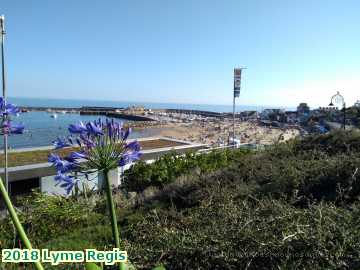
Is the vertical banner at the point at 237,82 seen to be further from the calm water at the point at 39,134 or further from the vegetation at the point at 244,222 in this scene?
the vegetation at the point at 244,222

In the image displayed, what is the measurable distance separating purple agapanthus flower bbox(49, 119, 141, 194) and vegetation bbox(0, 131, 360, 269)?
1.45m

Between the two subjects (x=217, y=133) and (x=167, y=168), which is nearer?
(x=167, y=168)

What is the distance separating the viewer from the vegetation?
8.94 ft

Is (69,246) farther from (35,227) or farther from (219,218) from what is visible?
(219,218)

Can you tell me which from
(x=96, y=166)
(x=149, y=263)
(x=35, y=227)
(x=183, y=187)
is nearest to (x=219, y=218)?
(x=149, y=263)

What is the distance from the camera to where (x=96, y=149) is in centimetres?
187

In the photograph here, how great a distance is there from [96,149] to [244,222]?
1856 millimetres

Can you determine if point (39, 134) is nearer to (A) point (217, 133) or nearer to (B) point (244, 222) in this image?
(A) point (217, 133)

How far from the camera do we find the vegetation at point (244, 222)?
2725 mm

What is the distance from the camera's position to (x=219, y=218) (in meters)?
3.77

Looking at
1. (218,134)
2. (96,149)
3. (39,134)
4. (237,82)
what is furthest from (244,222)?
(218,134)

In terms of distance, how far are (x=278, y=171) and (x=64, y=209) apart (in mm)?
4437

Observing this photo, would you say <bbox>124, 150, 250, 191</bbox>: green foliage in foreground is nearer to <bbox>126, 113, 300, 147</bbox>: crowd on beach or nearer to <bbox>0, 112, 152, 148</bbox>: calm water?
<bbox>0, 112, 152, 148</bbox>: calm water

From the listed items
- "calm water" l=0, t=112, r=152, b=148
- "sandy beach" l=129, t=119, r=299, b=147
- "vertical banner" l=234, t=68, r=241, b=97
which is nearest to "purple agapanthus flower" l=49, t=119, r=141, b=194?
"calm water" l=0, t=112, r=152, b=148
